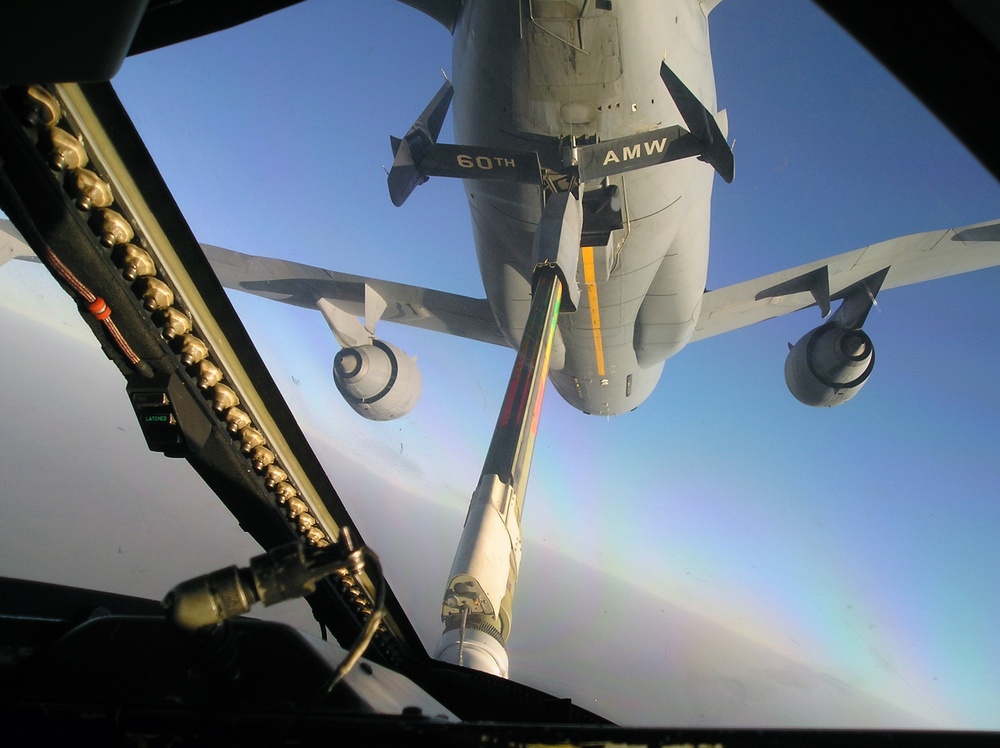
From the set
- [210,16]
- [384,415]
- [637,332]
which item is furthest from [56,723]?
[637,332]

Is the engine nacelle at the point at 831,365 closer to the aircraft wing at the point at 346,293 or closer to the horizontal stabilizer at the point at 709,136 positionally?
the horizontal stabilizer at the point at 709,136

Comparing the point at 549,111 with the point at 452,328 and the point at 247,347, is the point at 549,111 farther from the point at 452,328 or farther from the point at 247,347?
the point at 247,347

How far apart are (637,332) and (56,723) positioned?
6824 millimetres

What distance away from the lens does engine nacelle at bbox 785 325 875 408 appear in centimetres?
645

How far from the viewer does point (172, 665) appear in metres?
1.02

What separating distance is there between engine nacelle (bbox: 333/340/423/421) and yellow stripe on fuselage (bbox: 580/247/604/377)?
199 centimetres

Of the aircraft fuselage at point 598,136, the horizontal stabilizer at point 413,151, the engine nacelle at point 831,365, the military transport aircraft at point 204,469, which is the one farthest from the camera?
the engine nacelle at point 831,365

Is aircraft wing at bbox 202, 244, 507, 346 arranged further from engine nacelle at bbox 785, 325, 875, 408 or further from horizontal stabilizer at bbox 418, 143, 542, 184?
engine nacelle at bbox 785, 325, 875, 408

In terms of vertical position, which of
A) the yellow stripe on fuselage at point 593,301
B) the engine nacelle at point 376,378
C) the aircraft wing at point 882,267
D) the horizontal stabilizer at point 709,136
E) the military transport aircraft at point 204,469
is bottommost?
the military transport aircraft at point 204,469

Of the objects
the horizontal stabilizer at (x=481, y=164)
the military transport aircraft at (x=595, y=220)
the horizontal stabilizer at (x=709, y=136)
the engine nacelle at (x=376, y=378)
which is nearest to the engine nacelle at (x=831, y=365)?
the military transport aircraft at (x=595, y=220)

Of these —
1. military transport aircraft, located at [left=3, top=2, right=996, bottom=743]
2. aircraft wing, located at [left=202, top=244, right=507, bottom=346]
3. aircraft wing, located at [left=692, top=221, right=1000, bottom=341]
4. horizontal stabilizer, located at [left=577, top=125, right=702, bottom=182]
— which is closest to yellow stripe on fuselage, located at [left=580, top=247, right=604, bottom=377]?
horizontal stabilizer, located at [left=577, top=125, right=702, bottom=182]

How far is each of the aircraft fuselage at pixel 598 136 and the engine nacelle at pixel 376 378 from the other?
1950 millimetres

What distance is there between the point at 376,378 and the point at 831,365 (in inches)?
197

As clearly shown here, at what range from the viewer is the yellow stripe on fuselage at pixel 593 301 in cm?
555
